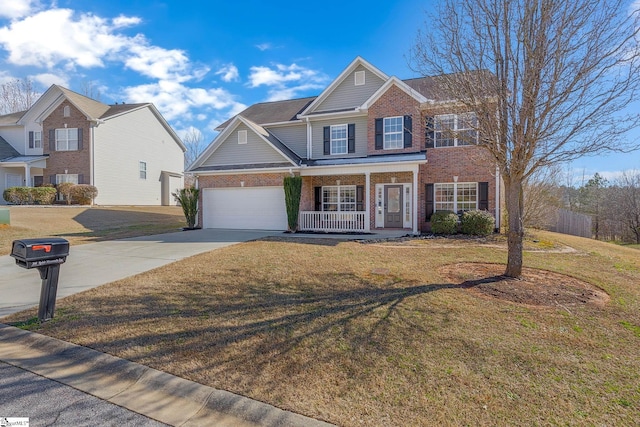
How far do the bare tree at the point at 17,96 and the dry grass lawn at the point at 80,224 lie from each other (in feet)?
90.1

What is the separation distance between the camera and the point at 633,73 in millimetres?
5676

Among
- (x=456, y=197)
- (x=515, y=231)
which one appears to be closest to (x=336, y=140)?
(x=456, y=197)

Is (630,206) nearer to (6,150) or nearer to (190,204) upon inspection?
(190,204)

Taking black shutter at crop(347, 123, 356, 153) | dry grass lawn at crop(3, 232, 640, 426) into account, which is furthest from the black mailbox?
black shutter at crop(347, 123, 356, 153)

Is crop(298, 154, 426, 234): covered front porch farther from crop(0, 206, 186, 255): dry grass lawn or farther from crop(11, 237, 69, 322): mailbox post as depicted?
crop(11, 237, 69, 322): mailbox post

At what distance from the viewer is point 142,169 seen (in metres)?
28.9

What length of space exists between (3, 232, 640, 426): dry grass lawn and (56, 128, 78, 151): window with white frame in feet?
80.1

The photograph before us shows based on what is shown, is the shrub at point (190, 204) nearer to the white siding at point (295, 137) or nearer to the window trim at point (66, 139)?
the white siding at point (295, 137)

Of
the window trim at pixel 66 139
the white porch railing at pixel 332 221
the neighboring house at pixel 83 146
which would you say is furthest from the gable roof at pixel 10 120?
the white porch railing at pixel 332 221

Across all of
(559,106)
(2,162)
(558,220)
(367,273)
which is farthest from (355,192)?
(2,162)

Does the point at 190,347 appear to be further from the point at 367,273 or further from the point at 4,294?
the point at 4,294

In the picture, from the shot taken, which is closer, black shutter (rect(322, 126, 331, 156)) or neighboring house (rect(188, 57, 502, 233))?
neighboring house (rect(188, 57, 502, 233))

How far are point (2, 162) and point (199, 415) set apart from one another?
106ft

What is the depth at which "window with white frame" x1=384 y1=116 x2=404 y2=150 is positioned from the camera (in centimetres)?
1577
